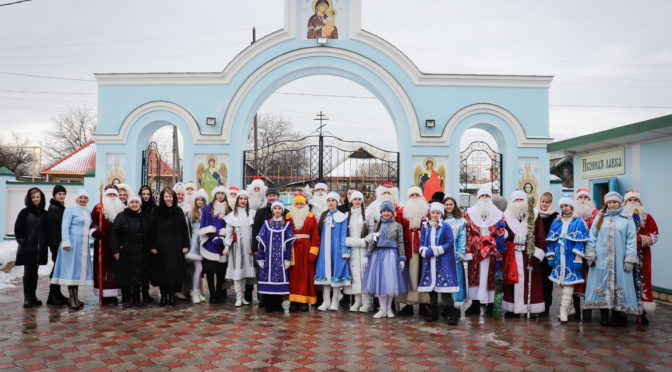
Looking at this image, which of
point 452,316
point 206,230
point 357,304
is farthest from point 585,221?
point 206,230

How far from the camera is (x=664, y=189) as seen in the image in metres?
7.53

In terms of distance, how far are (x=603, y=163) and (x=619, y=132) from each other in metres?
1.15

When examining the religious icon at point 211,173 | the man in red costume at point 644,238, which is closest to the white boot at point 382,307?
the man in red costume at point 644,238

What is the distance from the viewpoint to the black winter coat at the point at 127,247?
6.89m

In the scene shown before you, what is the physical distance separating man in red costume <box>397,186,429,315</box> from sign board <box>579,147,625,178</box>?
4.01 metres

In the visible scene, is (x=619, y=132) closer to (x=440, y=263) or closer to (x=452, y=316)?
(x=440, y=263)

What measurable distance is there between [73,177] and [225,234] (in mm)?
19418

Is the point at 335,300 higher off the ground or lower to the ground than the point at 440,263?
lower

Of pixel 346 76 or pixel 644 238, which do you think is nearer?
pixel 644 238

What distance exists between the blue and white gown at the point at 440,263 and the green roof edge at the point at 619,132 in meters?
3.48

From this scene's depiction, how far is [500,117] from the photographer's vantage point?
11.9 m

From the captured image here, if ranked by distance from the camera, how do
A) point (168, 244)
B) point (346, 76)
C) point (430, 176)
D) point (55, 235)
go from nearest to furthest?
point (168, 244) < point (55, 235) < point (430, 176) < point (346, 76)

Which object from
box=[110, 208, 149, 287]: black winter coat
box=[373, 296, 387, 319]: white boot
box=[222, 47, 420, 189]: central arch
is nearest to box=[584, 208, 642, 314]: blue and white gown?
box=[373, 296, 387, 319]: white boot

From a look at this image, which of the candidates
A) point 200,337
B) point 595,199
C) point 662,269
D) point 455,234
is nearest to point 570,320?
point 455,234
